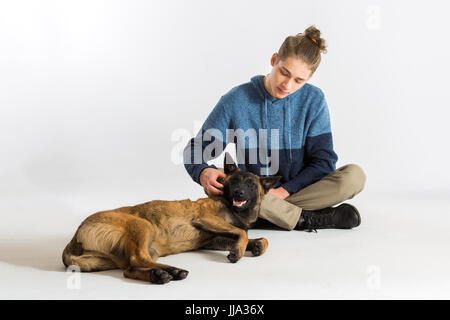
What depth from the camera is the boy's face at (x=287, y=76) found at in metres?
3.68

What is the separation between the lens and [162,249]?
308 cm

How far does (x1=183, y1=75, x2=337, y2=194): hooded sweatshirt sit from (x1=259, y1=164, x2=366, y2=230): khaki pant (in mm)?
86

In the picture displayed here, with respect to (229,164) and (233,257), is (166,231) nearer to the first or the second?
(233,257)

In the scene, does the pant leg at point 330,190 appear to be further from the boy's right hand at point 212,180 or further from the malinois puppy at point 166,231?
the boy's right hand at point 212,180

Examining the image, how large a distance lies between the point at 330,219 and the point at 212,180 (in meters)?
0.99

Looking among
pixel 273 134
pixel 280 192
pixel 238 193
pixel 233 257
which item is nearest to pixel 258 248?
pixel 233 257

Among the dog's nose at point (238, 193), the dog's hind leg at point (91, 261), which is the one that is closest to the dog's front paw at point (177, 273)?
the dog's hind leg at point (91, 261)

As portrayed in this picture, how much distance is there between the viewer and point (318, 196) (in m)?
3.97

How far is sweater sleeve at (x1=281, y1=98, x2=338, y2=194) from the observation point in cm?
405

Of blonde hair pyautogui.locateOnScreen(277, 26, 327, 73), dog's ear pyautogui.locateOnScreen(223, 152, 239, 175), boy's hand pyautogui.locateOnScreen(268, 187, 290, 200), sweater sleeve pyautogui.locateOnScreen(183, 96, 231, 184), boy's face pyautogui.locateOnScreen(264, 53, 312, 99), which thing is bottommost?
boy's hand pyautogui.locateOnScreen(268, 187, 290, 200)

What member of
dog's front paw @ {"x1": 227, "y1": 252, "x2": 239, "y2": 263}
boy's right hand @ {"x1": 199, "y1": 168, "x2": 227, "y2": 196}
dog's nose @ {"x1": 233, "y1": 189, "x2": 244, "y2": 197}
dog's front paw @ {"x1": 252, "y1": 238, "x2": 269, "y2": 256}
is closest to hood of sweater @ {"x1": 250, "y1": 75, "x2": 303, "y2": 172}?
boy's right hand @ {"x1": 199, "y1": 168, "x2": 227, "y2": 196}

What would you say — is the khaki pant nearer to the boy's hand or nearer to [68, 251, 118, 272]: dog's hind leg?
the boy's hand

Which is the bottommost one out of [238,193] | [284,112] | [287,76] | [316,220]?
[316,220]

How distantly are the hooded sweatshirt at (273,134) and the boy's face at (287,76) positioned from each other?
6.6 inches
